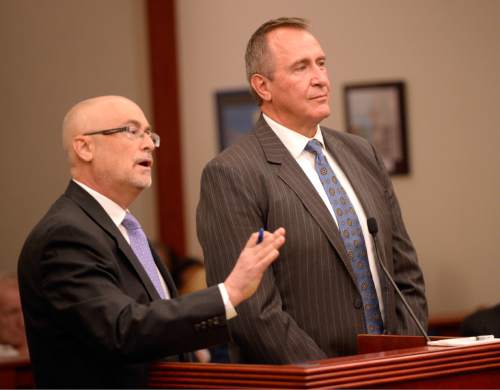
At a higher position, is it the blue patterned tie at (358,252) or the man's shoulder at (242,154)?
the man's shoulder at (242,154)

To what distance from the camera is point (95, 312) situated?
226 centimetres

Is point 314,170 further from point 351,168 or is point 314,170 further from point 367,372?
point 367,372

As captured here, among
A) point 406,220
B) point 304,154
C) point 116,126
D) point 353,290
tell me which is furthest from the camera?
point 406,220

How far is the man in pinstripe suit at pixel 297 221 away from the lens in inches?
111

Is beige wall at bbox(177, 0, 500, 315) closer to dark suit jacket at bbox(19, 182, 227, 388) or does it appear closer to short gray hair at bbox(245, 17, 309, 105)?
short gray hair at bbox(245, 17, 309, 105)

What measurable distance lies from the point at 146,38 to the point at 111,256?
4272 mm

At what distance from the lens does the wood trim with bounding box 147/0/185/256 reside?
6375mm

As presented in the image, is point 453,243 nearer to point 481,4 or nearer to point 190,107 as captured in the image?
point 481,4

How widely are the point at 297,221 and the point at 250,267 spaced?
2.23ft

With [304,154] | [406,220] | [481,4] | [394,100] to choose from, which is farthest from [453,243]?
[304,154]

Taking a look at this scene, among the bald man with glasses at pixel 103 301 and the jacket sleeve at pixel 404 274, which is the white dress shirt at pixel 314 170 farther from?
the bald man with glasses at pixel 103 301

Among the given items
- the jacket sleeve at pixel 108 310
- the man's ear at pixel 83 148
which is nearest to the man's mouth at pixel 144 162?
the man's ear at pixel 83 148

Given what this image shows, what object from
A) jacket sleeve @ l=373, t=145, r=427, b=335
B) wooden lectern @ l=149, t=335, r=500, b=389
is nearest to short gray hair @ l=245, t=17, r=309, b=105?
jacket sleeve @ l=373, t=145, r=427, b=335

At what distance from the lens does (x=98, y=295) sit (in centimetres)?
229
